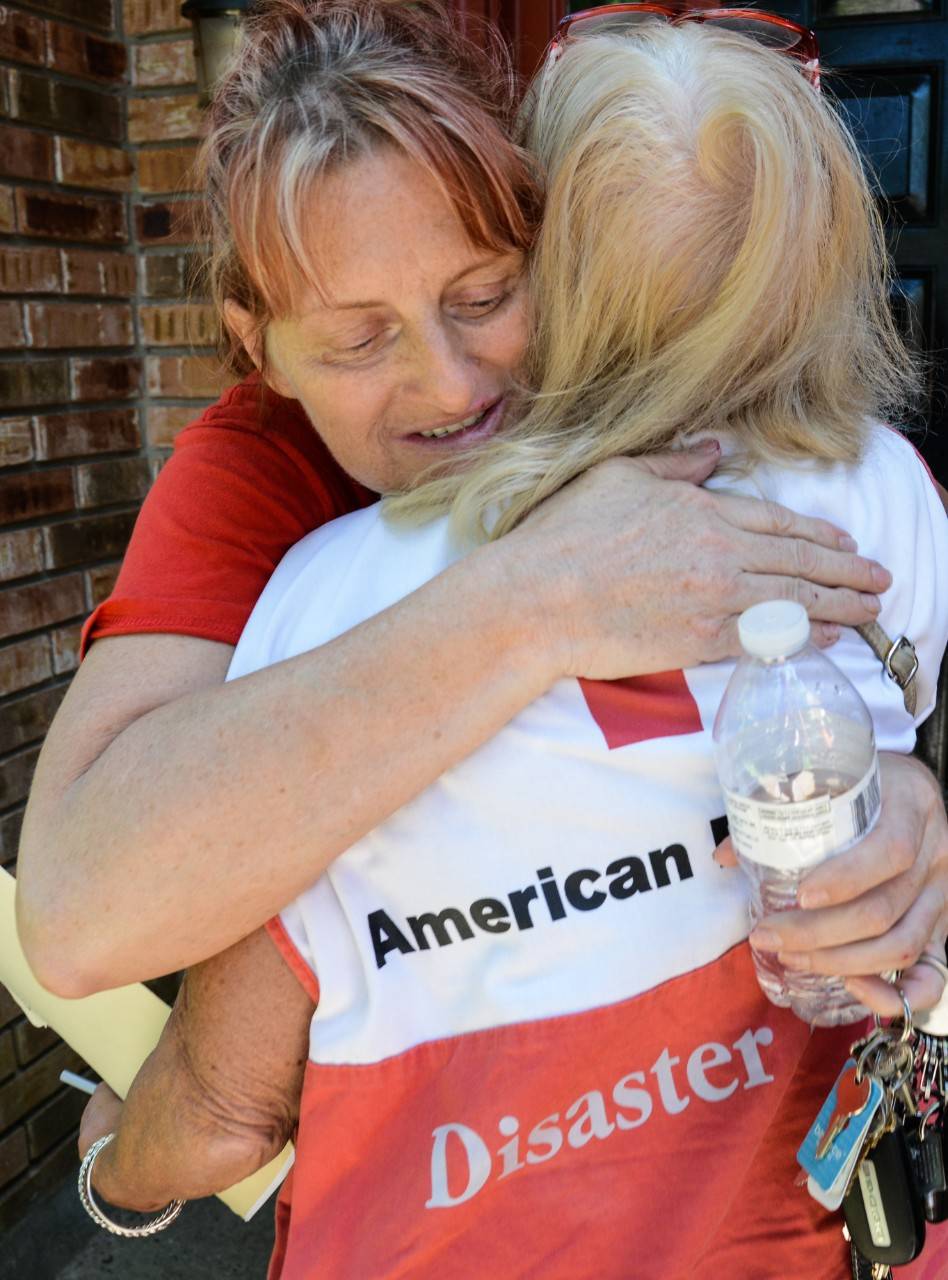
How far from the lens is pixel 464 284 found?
1.50 metres

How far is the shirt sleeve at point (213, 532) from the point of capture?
1435mm

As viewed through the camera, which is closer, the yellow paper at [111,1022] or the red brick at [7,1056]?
the yellow paper at [111,1022]

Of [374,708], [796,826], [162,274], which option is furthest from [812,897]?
[162,274]

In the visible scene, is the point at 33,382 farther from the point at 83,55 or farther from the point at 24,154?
the point at 83,55

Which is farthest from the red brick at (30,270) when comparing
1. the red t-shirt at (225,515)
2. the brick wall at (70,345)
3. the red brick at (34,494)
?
the red t-shirt at (225,515)

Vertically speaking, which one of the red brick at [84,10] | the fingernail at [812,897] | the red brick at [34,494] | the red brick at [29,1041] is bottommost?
the red brick at [29,1041]

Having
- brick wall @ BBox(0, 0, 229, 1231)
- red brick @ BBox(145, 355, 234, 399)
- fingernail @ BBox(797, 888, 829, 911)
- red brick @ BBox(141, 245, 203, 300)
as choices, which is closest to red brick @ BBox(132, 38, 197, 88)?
brick wall @ BBox(0, 0, 229, 1231)

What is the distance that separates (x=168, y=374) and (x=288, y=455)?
171 cm

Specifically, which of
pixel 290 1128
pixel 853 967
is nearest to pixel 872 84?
pixel 853 967

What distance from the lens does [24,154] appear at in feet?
9.29

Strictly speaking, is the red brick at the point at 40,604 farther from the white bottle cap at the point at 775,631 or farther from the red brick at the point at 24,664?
the white bottle cap at the point at 775,631

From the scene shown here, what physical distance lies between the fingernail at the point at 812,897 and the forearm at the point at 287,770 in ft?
0.98

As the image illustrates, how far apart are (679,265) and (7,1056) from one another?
8.15 feet

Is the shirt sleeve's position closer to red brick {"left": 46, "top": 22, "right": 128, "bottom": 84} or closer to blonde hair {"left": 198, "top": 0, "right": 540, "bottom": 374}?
blonde hair {"left": 198, "top": 0, "right": 540, "bottom": 374}
